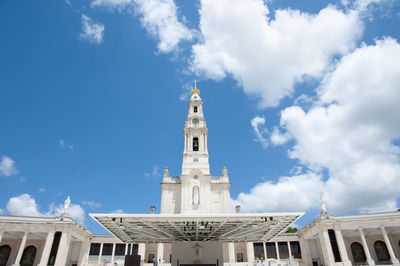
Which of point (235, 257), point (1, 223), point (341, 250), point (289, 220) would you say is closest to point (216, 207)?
point (235, 257)

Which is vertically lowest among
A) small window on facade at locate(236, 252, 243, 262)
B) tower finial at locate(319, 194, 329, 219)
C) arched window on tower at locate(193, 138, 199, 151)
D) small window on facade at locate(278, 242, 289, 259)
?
small window on facade at locate(236, 252, 243, 262)

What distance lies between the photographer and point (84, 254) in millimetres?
38500

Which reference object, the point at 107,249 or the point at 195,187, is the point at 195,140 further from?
the point at 107,249

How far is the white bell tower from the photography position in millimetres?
42031

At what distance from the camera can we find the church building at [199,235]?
2122cm

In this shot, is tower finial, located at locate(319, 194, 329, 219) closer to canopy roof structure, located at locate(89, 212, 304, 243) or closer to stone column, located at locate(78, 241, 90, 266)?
canopy roof structure, located at locate(89, 212, 304, 243)

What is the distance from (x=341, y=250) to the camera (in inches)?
1273

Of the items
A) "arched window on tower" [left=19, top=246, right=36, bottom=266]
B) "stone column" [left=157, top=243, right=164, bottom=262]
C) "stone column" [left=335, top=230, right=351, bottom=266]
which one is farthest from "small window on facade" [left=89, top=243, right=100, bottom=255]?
"stone column" [left=335, top=230, right=351, bottom=266]

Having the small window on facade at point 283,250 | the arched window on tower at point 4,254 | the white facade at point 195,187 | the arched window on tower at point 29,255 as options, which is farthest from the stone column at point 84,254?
the small window on facade at point 283,250

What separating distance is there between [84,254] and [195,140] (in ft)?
86.8

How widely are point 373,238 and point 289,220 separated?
29209mm

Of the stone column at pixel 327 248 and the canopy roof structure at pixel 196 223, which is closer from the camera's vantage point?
the canopy roof structure at pixel 196 223

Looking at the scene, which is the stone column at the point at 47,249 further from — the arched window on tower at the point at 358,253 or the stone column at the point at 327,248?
the arched window on tower at the point at 358,253

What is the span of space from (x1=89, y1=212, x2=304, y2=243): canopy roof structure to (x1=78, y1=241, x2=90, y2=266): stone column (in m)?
18.9
